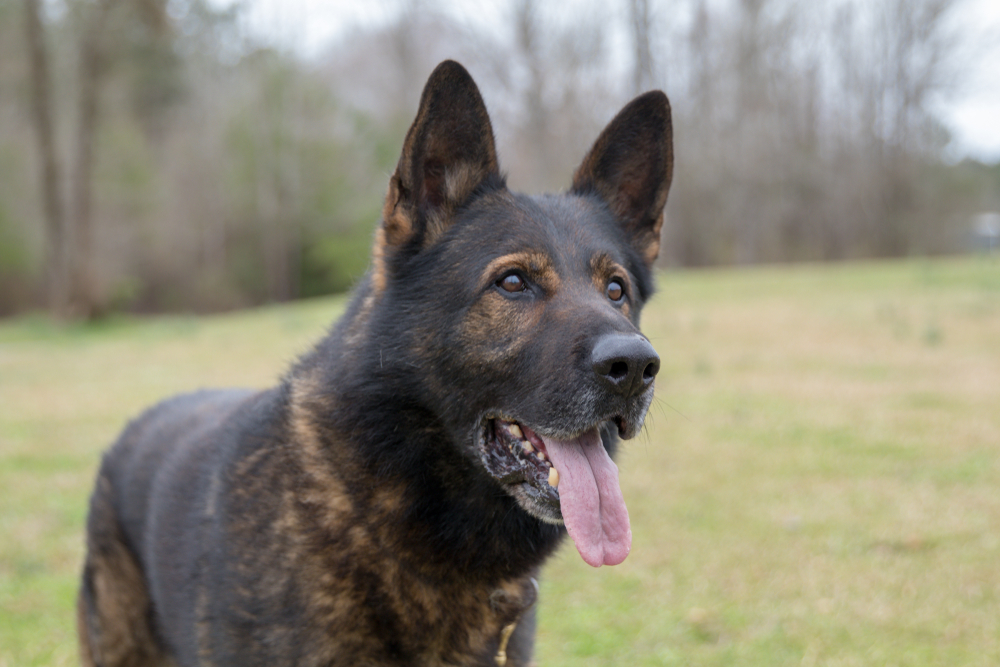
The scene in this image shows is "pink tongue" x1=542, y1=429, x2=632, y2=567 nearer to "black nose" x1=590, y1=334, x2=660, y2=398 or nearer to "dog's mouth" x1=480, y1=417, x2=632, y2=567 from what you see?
"dog's mouth" x1=480, y1=417, x2=632, y2=567

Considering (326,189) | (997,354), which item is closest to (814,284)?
(997,354)

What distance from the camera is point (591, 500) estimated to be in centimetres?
237

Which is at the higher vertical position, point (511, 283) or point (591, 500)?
point (511, 283)

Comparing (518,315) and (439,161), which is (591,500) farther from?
(439,161)

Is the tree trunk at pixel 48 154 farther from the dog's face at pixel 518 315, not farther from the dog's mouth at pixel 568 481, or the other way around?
the dog's mouth at pixel 568 481

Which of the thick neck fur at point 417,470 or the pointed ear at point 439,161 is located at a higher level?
the pointed ear at point 439,161

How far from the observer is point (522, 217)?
2775mm

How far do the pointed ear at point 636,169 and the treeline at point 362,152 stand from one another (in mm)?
19932

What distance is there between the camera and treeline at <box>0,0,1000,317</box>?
26531 mm

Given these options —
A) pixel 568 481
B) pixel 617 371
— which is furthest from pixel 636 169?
pixel 568 481

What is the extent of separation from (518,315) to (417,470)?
604 millimetres

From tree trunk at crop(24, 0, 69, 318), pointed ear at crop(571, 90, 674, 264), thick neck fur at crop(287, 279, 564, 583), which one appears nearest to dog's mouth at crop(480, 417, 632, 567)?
thick neck fur at crop(287, 279, 564, 583)

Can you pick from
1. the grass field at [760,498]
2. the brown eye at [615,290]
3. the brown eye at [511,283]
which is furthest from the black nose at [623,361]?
the grass field at [760,498]

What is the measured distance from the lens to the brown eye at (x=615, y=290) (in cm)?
284
